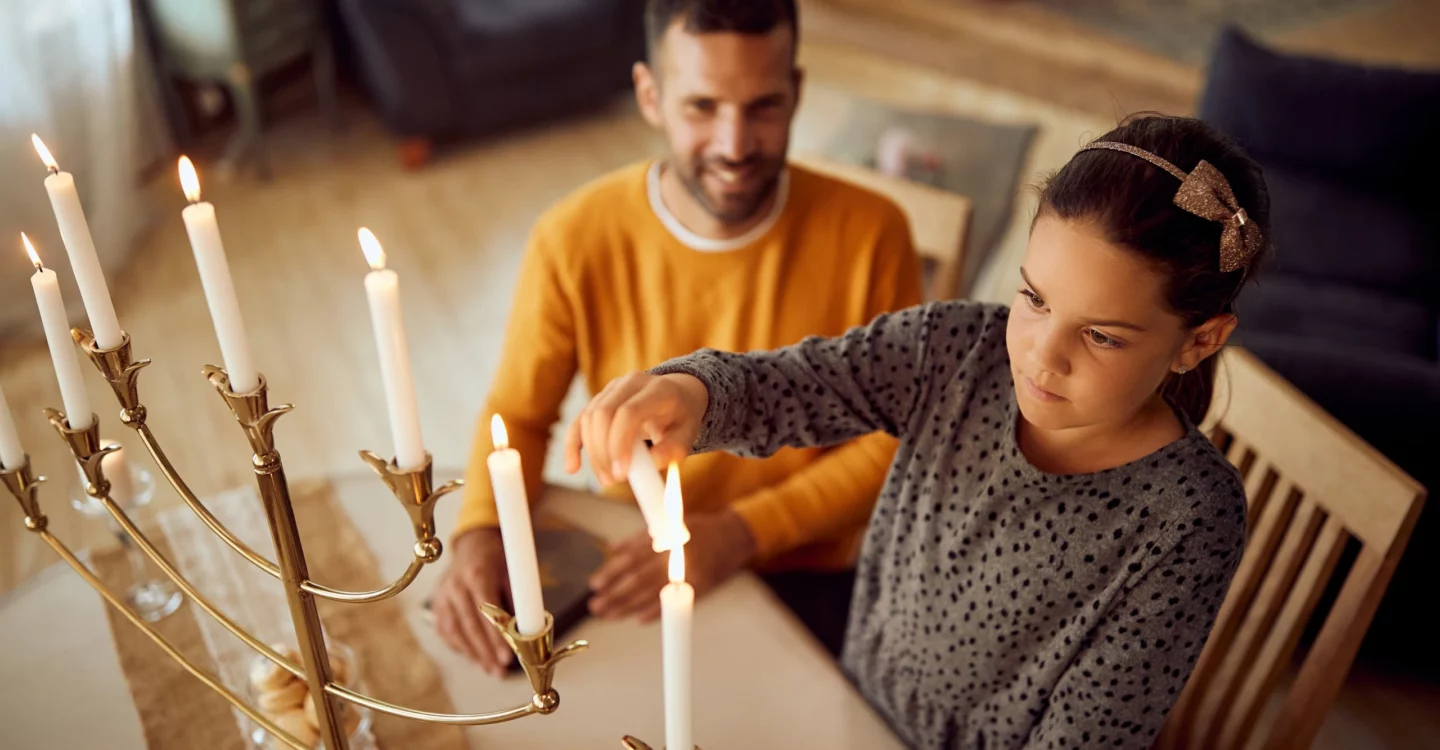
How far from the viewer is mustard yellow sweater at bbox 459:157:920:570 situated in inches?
58.7

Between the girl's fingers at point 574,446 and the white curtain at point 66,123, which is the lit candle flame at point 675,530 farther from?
the white curtain at point 66,123

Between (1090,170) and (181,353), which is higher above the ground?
(1090,170)

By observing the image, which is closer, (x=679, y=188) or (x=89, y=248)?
(x=89, y=248)

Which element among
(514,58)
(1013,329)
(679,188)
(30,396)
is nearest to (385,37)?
(514,58)

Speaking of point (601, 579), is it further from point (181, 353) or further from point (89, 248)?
point (181, 353)

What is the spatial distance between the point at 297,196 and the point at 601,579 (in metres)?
2.74

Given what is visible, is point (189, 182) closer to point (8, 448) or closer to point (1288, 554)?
point (8, 448)

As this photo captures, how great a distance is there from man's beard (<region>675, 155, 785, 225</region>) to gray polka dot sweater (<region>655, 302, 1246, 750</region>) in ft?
1.35

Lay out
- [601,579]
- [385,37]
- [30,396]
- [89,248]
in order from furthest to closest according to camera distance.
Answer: [385,37]
[30,396]
[601,579]
[89,248]

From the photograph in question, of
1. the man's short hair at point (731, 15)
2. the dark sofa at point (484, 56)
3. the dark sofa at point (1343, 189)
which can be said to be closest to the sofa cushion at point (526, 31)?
the dark sofa at point (484, 56)

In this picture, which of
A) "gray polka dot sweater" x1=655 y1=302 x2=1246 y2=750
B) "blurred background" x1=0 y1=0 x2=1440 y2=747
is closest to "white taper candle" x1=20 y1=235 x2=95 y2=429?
"gray polka dot sweater" x1=655 y1=302 x2=1246 y2=750

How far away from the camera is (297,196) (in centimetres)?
354

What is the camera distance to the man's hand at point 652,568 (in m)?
1.21

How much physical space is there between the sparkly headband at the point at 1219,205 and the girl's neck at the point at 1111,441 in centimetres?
21
